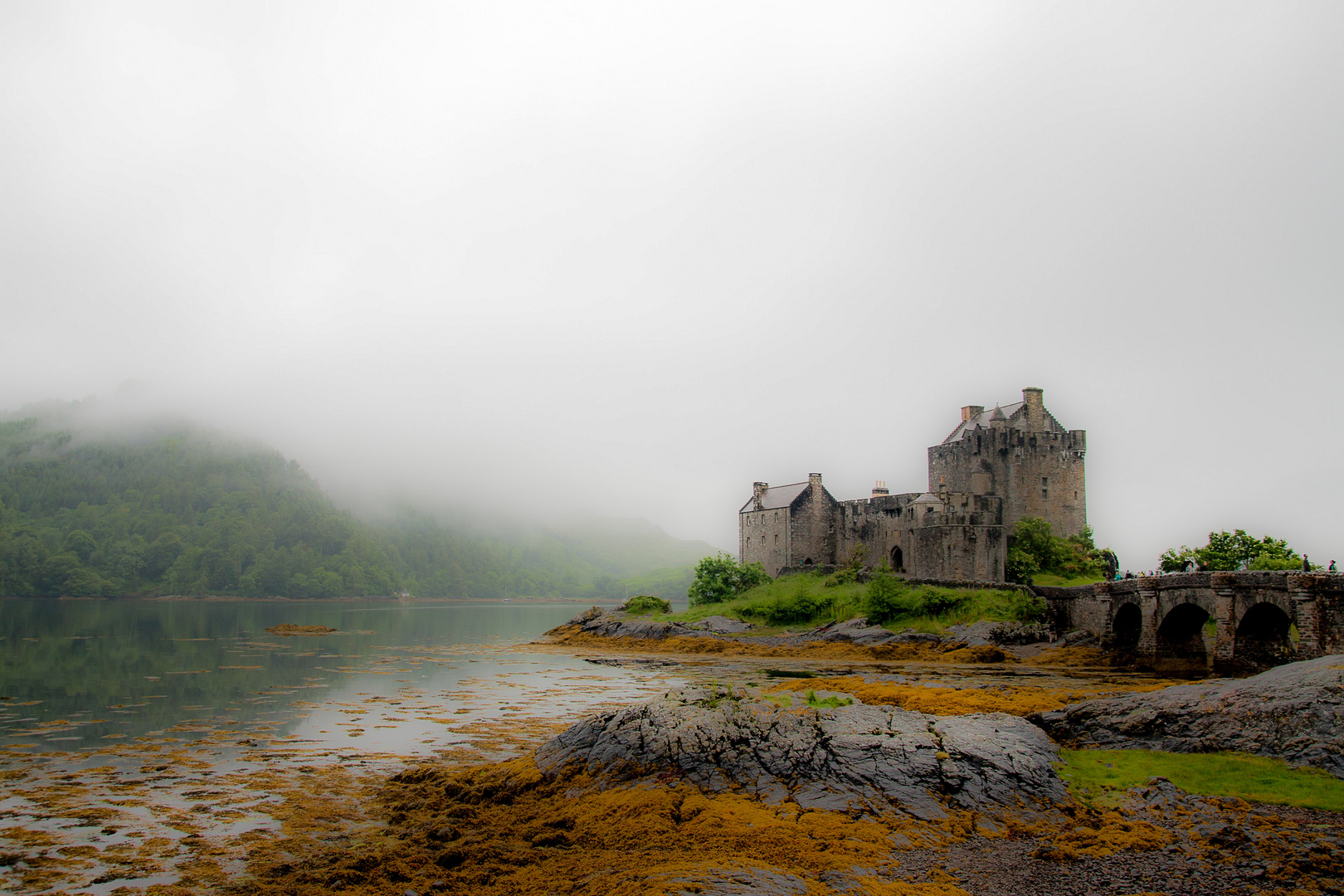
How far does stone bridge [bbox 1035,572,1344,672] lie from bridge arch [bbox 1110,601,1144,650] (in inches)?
1.5

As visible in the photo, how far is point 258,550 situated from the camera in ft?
502

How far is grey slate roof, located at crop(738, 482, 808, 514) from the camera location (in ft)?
202

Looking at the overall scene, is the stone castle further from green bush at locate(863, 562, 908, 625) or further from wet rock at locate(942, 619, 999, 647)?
wet rock at locate(942, 619, 999, 647)

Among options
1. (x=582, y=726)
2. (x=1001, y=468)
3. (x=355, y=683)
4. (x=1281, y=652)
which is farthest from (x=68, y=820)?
(x=1001, y=468)

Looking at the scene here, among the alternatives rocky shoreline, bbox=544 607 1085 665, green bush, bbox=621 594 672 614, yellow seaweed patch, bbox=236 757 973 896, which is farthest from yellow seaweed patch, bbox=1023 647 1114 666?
green bush, bbox=621 594 672 614

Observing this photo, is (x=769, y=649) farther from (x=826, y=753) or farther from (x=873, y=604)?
(x=826, y=753)

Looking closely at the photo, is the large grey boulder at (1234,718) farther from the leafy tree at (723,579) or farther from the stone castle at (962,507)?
the leafy tree at (723,579)

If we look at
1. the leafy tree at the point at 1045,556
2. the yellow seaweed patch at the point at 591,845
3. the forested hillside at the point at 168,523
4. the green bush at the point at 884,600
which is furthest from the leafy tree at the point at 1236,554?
the forested hillside at the point at 168,523

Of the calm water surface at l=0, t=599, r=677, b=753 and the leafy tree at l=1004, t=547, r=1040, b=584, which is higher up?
the leafy tree at l=1004, t=547, r=1040, b=584

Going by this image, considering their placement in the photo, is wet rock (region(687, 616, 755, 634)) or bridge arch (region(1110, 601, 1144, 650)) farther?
wet rock (region(687, 616, 755, 634))

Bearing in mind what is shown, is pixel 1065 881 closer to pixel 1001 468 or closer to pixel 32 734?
pixel 32 734

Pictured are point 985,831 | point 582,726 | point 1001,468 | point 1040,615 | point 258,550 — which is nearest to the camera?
point 985,831

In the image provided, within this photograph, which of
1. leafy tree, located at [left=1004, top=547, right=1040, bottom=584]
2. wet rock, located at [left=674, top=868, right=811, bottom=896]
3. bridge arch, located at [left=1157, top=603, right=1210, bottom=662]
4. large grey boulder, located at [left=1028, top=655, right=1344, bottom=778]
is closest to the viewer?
wet rock, located at [left=674, top=868, right=811, bottom=896]

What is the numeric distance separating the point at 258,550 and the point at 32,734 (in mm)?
148945
